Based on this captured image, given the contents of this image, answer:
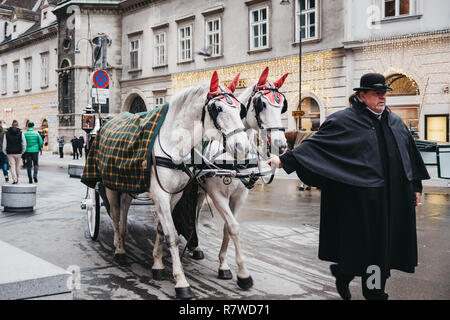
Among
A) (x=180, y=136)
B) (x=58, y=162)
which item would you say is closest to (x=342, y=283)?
(x=180, y=136)

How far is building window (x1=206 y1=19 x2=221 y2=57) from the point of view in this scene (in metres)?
26.8

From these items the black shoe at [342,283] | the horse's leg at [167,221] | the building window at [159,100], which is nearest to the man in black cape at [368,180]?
the black shoe at [342,283]

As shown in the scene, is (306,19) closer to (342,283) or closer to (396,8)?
(396,8)

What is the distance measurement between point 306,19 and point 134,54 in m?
14.2

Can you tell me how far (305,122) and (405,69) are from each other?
17.3 ft

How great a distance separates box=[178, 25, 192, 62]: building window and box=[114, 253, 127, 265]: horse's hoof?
23.5 m

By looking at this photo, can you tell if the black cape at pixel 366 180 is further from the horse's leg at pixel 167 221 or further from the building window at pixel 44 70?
the building window at pixel 44 70

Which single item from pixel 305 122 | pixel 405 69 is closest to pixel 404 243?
pixel 405 69

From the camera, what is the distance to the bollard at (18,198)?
9922 mm

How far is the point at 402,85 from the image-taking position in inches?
792

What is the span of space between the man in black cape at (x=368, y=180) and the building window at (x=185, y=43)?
25.1 m

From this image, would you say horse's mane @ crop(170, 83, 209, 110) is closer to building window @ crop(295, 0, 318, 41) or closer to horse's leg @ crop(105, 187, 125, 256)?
horse's leg @ crop(105, 187, 125, 256)
